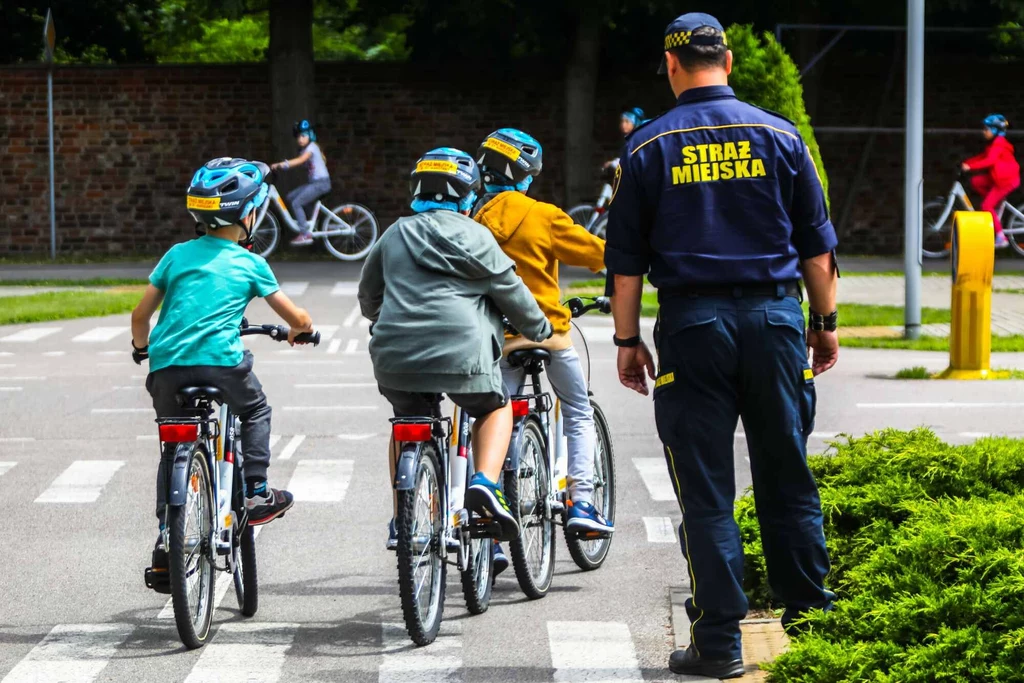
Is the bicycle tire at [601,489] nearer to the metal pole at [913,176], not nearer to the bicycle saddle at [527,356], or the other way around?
the bicycle saddle at [527,356]

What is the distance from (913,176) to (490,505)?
1079 centimetres

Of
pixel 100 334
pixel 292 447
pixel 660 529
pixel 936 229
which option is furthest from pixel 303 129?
pixel 660 529

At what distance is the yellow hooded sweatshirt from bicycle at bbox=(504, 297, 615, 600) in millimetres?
193

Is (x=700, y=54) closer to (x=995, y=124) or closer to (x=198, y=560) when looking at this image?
(x=198, y=560)

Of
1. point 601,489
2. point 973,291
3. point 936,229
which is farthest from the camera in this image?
point 936,229

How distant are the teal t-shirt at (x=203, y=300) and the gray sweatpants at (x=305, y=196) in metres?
18.0

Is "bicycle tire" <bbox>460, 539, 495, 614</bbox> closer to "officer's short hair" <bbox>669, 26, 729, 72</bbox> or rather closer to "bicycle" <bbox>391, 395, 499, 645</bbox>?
"bicycle" <bbox>391, 395, 499, 645</bbox>

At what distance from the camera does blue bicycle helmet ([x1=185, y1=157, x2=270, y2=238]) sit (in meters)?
6.06

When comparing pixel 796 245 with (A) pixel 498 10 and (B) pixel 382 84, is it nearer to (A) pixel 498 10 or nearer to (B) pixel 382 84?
(A) pixel 498 10

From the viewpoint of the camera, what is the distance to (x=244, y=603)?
6.37 metres

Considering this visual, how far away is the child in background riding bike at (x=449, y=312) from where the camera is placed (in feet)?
19.0

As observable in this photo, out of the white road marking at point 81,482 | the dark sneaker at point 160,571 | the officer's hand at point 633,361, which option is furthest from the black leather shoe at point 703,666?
the white road marking at point 81,482

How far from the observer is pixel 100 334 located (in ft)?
55.2

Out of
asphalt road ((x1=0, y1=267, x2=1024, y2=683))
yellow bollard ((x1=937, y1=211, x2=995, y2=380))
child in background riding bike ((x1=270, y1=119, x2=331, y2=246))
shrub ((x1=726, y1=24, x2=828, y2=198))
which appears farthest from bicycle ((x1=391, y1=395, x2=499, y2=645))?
child in background riding bike ((x1=270, y1=119, x2=331, y2=246))
